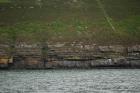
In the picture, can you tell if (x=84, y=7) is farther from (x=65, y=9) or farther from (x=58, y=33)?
(x=58, y=33)

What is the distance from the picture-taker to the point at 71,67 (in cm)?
10012

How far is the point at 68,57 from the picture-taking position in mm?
101812

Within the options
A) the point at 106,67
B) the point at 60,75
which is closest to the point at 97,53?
the point at 106,67

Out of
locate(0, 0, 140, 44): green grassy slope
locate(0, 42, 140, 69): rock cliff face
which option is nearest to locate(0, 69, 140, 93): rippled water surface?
locate(0, 42, 140, 69): rock cliff face

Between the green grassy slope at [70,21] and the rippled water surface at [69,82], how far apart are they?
21630 millimetres

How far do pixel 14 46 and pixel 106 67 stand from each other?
748 inches

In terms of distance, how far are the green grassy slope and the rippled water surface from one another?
71.0 ft

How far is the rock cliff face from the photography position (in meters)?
100

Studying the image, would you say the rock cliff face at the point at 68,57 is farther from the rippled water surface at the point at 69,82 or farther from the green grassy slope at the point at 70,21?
the rippled water surface at the point at 69,82

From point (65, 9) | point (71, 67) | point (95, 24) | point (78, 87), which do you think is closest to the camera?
point (78, 87)

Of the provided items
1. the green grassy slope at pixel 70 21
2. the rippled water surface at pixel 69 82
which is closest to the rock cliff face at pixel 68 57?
the green grassy slope at pixel 70 21

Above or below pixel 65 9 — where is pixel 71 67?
below

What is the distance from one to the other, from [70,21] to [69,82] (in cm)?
4819

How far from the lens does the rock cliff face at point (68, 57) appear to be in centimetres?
10050
